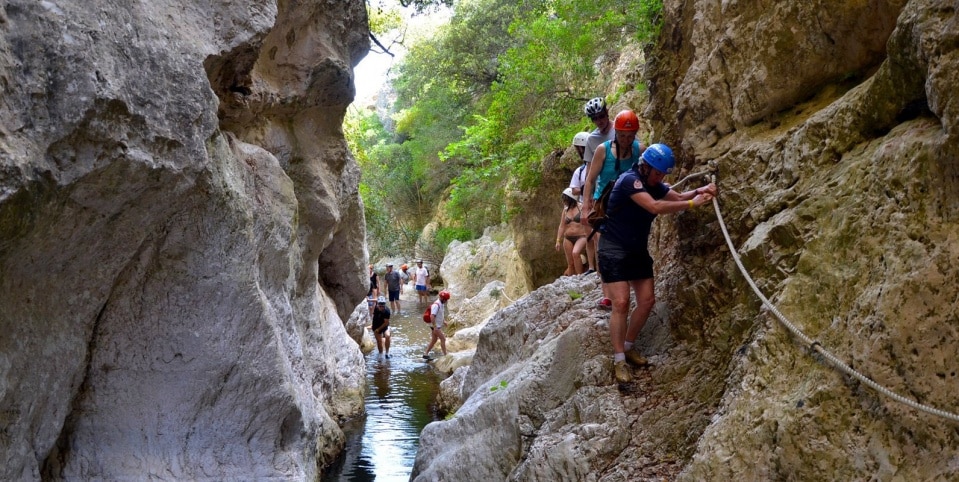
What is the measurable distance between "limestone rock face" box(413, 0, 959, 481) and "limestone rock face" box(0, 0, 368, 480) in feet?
6.93

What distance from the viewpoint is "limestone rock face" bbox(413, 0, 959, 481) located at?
11.1 feet

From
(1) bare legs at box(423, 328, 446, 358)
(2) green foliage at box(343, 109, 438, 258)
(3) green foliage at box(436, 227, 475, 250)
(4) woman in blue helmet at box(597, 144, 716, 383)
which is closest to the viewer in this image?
(4) woman in blue helmet at box(597, 144, 716, 383)

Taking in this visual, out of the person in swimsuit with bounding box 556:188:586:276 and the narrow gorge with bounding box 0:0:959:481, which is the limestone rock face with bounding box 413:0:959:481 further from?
the person in swimsuit with bounding box 556:188:586:276

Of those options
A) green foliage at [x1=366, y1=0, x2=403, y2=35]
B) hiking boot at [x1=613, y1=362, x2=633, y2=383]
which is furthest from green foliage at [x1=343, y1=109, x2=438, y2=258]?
hiking boot at [x1=613, y1=362, x2=633, y2=383]

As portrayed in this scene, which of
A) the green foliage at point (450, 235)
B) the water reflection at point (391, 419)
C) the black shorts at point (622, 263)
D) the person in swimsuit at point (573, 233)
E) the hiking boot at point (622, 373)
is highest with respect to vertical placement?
the green foliage at point (450, 235)

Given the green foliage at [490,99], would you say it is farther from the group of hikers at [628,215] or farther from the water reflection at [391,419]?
the water reflection at [391,419]

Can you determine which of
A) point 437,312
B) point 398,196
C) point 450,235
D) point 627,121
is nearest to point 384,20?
point 437,312

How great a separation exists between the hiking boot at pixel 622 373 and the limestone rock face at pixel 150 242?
3.22m

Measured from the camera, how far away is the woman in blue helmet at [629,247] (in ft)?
17.4

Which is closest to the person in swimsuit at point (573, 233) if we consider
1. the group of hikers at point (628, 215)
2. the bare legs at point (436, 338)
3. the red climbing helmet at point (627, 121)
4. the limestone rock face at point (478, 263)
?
the group of hikers at point (628, 215)

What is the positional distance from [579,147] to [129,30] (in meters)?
4.64

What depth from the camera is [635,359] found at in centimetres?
570

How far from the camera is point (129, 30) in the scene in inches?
195

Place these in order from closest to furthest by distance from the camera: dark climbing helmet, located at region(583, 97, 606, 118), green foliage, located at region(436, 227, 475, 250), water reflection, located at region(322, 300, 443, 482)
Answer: dark climbing helmet, located at region(583, 97, 606, 118)
water reflection, located at region(322, 300, 443, 482)
green foliage, located at region(436, 227, 475, 250)
